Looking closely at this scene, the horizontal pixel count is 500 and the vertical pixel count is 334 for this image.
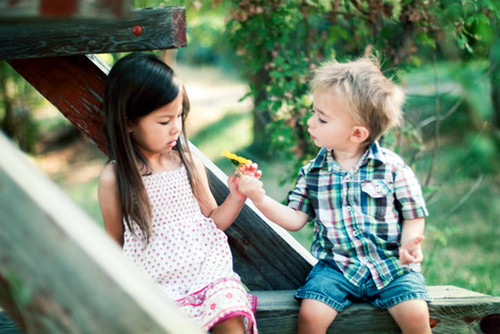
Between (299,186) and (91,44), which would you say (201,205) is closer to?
(299,186)

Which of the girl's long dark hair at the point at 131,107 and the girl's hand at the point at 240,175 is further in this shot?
the girl's hand at the point at 240,175

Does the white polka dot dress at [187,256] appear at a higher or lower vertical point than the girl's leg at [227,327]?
higher

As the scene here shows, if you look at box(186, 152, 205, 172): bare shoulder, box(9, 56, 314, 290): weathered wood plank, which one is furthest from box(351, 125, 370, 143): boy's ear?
box(186, 152, 205, 172): bare shoulder

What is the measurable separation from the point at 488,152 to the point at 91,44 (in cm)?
A: 140

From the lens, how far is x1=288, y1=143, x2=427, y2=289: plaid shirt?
207cm

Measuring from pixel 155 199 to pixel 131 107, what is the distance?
13.0 inches

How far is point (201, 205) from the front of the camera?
2.18m

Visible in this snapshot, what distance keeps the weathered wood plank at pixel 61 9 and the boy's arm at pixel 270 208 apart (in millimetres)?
1295

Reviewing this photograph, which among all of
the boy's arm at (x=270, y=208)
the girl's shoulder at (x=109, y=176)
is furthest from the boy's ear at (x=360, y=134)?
the girl's shoulder at (x=109, y=176)

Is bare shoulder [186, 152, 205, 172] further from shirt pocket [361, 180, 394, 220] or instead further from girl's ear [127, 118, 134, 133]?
shirt pocket [361, 180, 394, 220]

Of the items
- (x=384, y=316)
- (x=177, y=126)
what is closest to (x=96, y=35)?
(x=177, y=126)

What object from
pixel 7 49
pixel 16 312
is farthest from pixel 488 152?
pixel 7 49

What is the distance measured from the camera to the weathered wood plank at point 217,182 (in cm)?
205

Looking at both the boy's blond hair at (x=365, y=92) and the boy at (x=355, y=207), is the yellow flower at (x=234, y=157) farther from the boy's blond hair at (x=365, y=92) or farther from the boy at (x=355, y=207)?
the boy's blond hair at (x=365, y=92)
